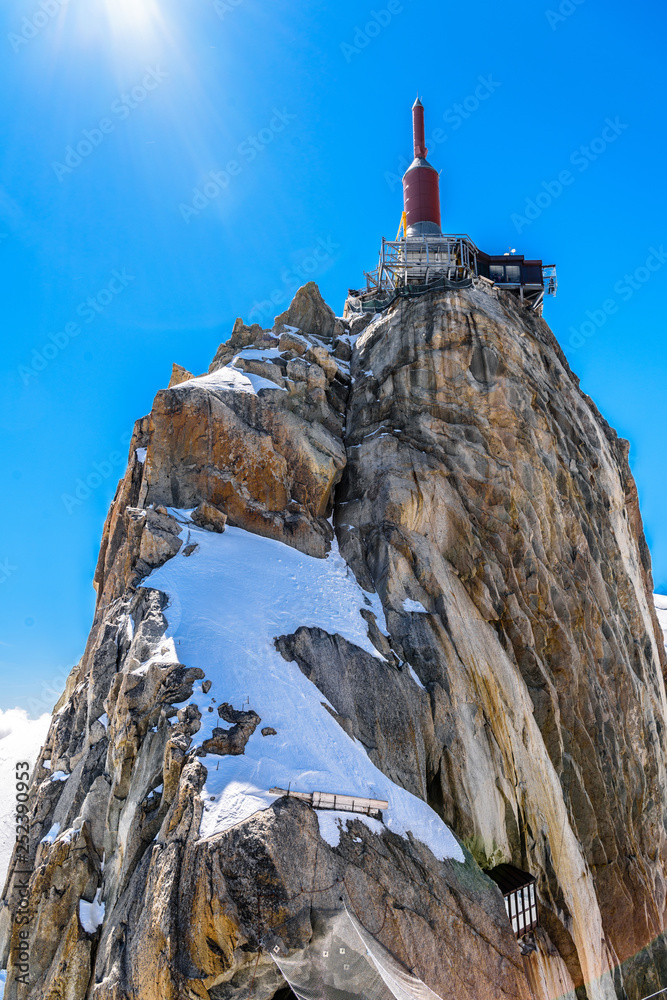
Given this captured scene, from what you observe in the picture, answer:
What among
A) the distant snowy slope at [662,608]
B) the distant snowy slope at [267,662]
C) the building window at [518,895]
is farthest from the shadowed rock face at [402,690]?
the distant snowy slope at [662,608]

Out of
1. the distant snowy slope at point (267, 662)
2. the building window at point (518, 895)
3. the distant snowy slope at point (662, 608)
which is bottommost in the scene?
the building window at point (518, 895)

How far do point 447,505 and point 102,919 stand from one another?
77.1ft

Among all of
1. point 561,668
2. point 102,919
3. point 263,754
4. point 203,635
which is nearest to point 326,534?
point 203,635

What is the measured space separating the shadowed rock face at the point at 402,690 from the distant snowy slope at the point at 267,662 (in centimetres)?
49

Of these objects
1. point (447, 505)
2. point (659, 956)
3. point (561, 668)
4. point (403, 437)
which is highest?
point (403, 437)

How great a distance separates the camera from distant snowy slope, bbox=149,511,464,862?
709 inches

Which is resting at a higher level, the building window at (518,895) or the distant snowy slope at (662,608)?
the distant snowy slope at (662,608)

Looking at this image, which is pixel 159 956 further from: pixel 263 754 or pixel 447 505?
pixel 447 505

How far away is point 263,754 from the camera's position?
18.7 metres

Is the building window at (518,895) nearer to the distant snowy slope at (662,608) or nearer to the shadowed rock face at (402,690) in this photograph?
the shadowed rock face at (402,690)

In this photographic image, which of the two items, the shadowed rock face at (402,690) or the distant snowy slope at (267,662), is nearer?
the shadowed rock face at (402,690)

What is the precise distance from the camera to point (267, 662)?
22.7 meters

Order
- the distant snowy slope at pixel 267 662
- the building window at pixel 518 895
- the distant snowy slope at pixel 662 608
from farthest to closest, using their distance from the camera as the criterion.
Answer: the distant snowy slope at pixel 662 608
the building window at pixel 518 895
the distant snowy slope at pixel 267 662

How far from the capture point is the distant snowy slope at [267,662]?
18016 millimetres
